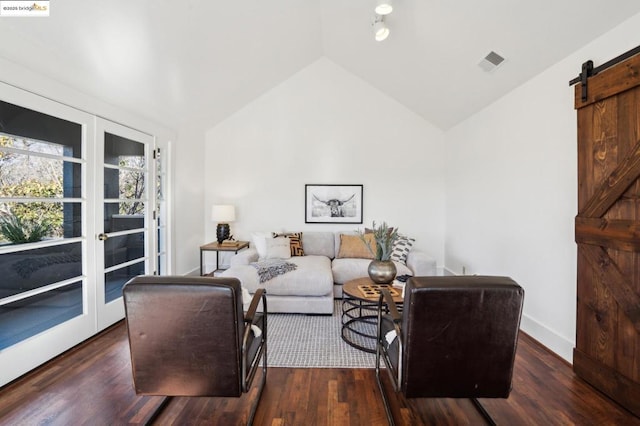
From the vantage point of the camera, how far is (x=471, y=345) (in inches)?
56.7

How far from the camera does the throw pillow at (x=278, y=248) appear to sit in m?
4.06

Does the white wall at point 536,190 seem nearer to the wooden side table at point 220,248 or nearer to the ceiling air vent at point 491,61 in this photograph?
the ceiling air vent at point 491,61

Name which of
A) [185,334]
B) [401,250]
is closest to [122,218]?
[185,334]

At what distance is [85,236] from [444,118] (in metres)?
4.72

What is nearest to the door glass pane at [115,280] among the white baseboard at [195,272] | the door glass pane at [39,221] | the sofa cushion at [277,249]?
the door glass pane at [39,221]

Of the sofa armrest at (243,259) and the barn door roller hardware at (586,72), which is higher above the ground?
the barn door roller hardware at (586,72)

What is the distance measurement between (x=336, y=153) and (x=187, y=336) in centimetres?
398

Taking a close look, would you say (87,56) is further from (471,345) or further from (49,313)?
(471,345)

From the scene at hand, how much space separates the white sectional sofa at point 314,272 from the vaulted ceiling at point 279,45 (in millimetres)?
2148

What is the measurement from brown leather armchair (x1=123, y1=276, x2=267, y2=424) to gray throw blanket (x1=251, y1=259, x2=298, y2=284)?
176cm

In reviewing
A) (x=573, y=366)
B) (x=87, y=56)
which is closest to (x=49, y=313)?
(x=87, y=56)

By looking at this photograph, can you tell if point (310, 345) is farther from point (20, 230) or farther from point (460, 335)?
point (20, 230)

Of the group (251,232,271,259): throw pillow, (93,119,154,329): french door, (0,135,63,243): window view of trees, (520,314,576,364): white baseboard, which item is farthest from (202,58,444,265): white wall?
(0,135,63,243): window view of trees

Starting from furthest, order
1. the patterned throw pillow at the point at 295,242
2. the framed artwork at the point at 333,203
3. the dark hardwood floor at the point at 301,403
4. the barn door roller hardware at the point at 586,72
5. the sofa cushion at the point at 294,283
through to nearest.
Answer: the framed artwork at the point at 333,203 → the patterned throw pillow at the point at 295,242 → the sofa cushion at the point at 294,283 → the barn door roller hardware at the point at 586,72 → the dark hardwood floor at the point at 301,403
